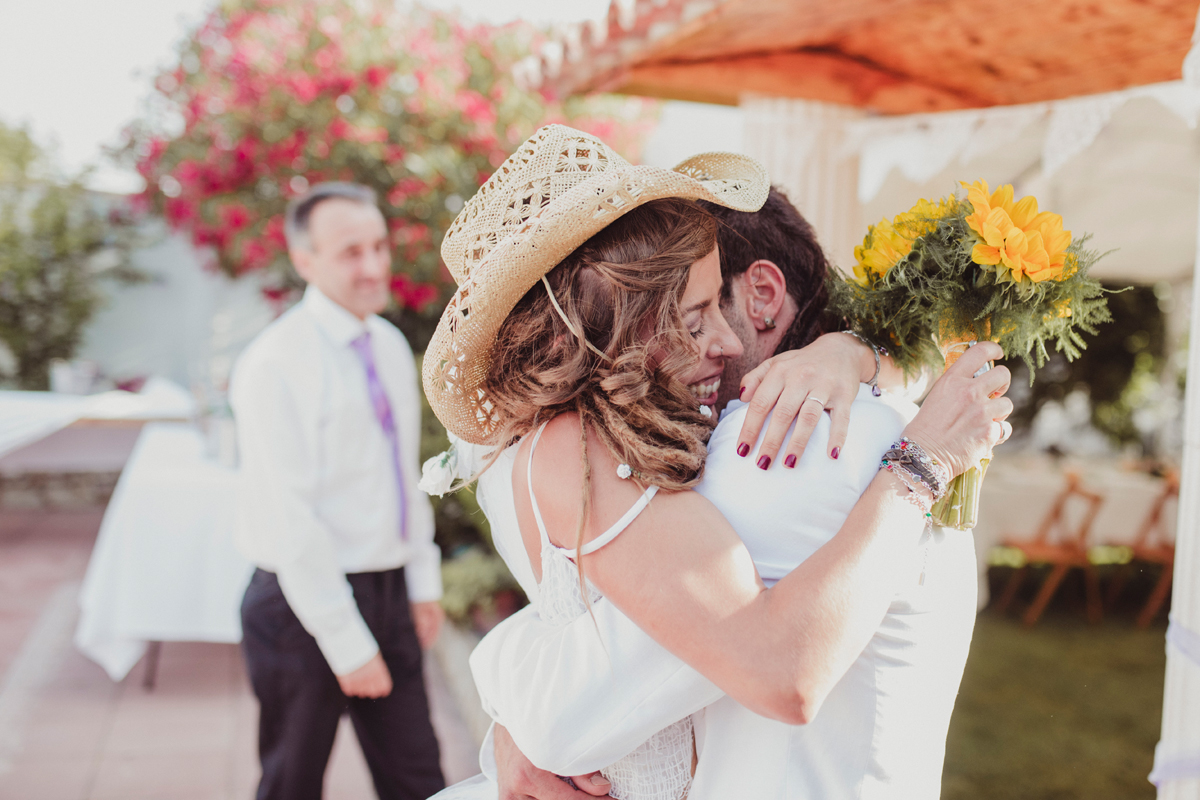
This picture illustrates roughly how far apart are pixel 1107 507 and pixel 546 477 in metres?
6.94

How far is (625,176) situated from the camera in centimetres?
121

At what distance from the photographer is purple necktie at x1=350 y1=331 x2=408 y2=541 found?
2.92 meters

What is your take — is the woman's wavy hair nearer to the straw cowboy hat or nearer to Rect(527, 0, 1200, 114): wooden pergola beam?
the straw cowboy hat

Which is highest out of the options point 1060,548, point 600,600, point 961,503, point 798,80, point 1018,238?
point 798,80

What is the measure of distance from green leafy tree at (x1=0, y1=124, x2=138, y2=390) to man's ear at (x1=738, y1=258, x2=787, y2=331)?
970 centimetres

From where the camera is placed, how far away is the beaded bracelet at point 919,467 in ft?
3.78

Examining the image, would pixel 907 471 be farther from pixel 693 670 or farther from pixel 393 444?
pixel 393 444

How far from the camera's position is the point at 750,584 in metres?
1.08

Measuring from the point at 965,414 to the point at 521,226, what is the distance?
73cm

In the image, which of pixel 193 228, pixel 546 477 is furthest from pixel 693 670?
pixel 193 228

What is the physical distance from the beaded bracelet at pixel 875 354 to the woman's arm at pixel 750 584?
0.67ft

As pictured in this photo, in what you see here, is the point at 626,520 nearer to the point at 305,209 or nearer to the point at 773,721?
the point at 773,721

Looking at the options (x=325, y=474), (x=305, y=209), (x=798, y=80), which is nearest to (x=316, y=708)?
(x=325, y=474)

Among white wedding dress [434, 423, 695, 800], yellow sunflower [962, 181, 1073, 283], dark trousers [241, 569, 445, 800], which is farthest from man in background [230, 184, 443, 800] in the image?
yellow sunflower [962, 181, 1073, 283]
